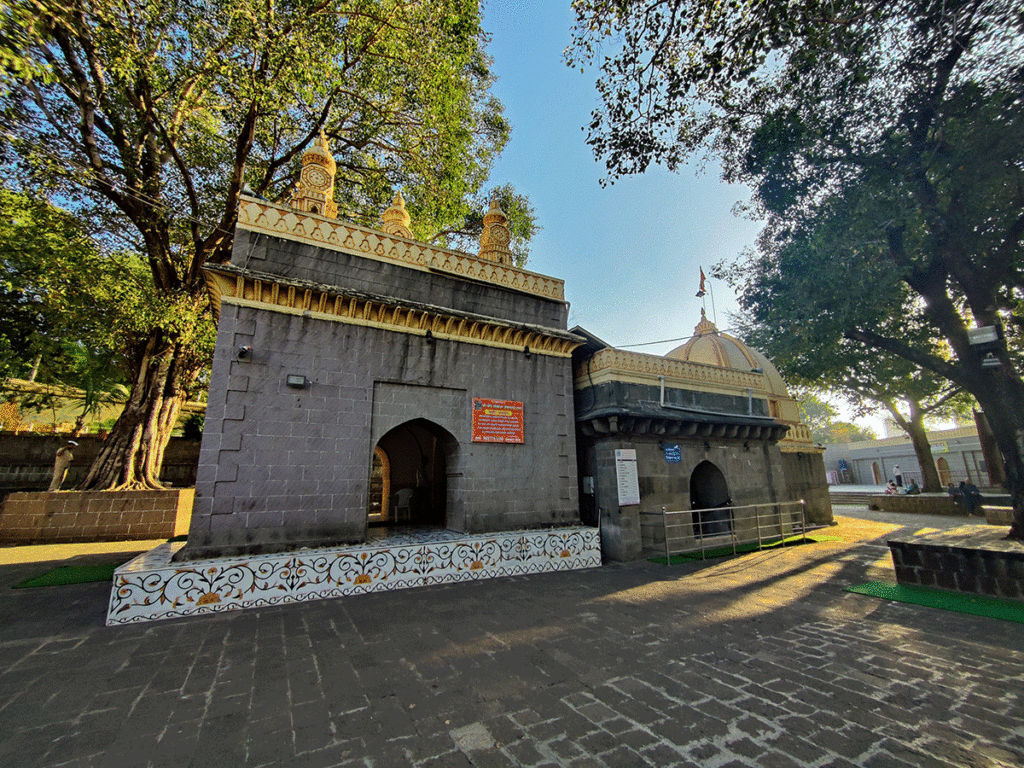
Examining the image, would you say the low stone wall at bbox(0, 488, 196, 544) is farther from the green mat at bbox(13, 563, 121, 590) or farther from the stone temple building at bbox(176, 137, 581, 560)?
the stone temple building at bbox(176, 137, 581, 560)

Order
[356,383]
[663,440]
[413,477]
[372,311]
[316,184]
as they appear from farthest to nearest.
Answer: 1. [413,477]
2. [663,440]
3. [316,184]
4. [372,311]
5. [356,383]

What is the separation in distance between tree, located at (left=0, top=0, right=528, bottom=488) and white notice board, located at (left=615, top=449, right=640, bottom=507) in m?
10.2

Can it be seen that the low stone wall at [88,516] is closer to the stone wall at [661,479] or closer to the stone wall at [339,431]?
the stone wall at [339,431]

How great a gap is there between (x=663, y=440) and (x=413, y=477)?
767 cm

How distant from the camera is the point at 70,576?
24.6 ft

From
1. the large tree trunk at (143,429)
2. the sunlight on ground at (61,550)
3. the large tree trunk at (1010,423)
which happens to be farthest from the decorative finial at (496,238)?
the large tree trunk at (1010,423)

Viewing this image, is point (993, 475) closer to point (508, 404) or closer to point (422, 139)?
point (508, 404)

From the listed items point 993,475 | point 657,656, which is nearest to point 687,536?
point 657,656

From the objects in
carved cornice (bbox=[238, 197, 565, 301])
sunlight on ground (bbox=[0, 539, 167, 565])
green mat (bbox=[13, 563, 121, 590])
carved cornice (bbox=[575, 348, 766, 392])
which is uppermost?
carved cornice (bbox=[238, 197, 565, 301])

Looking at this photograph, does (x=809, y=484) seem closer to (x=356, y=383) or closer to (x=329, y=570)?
(x=356, y=383)

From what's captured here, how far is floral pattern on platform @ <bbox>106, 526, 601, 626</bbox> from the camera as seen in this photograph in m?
5.63

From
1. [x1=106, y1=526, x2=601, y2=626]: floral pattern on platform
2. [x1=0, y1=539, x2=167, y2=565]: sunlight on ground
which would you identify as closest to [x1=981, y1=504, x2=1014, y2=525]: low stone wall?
[x1=106, y1=526, x2=601, y2=626]: floral pattern on platform

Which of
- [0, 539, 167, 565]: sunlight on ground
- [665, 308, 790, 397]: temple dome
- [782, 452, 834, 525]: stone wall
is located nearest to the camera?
[0, 539, 167, 565]: sunlight on ground

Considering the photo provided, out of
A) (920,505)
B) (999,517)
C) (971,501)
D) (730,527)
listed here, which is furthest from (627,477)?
(920,505)
